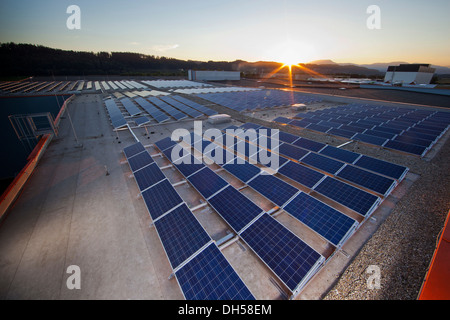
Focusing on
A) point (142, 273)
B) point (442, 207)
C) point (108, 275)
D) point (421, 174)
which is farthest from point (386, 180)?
point (108, 275)

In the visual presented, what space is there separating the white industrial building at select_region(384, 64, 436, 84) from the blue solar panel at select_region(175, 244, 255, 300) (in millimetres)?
118632

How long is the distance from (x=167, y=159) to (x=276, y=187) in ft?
35.6

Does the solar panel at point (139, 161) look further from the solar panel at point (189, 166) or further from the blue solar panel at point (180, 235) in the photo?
the blue solar panel at point (180, 235)

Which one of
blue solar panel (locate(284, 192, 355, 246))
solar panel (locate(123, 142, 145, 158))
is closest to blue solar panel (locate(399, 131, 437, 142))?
blue solar panel (locate(284, 192, 355, 246))

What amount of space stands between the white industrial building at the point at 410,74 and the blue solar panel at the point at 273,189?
112m

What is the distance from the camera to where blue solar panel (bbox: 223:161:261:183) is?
12484 millimetres

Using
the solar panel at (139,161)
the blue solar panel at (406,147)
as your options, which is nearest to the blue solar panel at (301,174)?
the solar panel at (139,161)

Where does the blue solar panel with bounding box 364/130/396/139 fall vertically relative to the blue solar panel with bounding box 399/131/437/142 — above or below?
above

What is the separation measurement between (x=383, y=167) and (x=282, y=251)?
461 inches

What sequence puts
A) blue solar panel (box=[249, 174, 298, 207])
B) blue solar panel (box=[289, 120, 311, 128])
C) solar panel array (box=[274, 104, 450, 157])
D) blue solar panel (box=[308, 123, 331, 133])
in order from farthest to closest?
blue solar panel (box=[289, 120, 311, 128]) < blue solar panel (box=[308, 123, 331, 133]) < solar panel array (box=[274, 104, 450, 157]) < blue solar panel (box=[249, 174, 298, 207])

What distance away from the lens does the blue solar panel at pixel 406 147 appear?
1598cm

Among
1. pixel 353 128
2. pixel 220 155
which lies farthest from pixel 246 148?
pixel 353 128

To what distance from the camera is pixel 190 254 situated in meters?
7.33

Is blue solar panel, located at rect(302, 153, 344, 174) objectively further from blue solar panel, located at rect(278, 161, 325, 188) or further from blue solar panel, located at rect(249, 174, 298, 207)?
blue solar panel, located at rect(249, 174, 298, 207)
